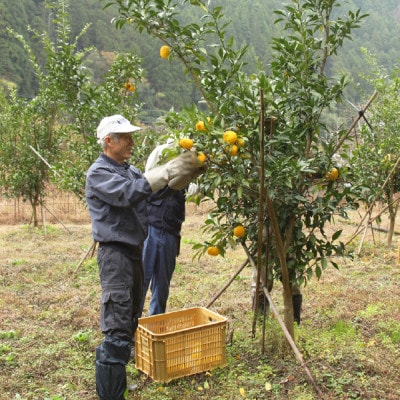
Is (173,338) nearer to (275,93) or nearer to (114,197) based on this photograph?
(114,197)

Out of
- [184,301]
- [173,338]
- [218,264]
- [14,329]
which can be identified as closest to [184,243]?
Answer: [218,264]

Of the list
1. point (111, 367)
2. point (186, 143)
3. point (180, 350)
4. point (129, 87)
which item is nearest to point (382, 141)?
point (129, 87)

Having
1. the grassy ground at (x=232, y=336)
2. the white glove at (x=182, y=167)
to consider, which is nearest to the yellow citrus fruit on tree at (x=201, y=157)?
the white glove at (x=182, y=167)

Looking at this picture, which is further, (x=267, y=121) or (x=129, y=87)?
(x=129, y=87)

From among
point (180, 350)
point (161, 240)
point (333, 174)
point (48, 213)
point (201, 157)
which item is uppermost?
point (201, 157)

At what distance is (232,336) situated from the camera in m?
4.28

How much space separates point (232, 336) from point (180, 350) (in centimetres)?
72

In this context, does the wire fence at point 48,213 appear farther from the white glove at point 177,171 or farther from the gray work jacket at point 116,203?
the white glove at point 177,171

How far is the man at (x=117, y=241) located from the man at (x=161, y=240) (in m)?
0.84

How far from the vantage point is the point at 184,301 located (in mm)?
5809

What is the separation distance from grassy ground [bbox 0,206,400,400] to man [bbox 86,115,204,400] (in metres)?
0.40

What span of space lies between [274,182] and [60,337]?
8.24 feet

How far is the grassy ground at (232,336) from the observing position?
3562mm

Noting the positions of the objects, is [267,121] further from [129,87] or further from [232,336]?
[129,87]
